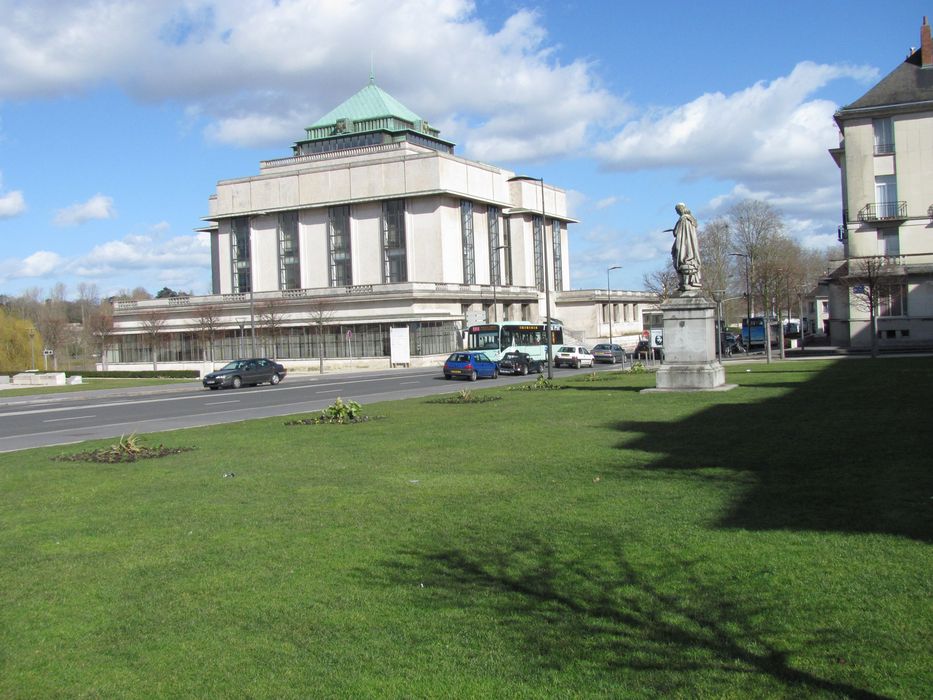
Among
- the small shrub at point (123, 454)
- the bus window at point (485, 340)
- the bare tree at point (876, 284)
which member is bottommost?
the small shrub at point (123, 454)

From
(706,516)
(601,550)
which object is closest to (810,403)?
(706,516)

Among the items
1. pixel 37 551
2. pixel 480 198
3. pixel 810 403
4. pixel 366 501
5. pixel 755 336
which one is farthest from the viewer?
pixel 480 198

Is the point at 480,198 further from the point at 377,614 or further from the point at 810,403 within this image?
the point at 377,614

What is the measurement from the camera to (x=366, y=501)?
10477 mm

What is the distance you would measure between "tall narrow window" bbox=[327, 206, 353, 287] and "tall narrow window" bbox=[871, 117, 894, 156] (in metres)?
51.8

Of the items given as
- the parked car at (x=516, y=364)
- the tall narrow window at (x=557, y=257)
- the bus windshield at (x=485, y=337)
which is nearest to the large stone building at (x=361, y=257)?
the tall narrow window at (x=557, y=257)

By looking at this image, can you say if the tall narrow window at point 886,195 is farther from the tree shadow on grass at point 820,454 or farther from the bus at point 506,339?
the tree shadow on grass at point 820,454

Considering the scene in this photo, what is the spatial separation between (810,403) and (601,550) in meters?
14.4

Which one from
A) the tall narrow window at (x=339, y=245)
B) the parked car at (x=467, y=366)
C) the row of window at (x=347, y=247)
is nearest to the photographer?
the parked car at (x=467, y=366)

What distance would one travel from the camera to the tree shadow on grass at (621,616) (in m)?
4.95

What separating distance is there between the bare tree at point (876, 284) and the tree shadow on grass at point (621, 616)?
40.0 meters

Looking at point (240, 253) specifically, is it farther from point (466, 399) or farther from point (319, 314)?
point (466, 399)

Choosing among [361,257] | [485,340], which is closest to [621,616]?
[485,340]

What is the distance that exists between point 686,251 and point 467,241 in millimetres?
64902
